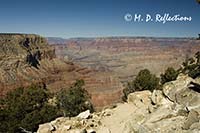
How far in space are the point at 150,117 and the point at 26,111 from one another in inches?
810

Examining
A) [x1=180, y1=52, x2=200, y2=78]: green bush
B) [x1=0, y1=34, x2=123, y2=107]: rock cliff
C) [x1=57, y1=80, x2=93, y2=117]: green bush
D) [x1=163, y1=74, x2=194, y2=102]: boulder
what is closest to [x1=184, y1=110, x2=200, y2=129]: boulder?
[x1=163, y1=74, x2=194, y2=102]: boulder

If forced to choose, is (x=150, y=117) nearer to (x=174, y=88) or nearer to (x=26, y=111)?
(x=174, y=88)

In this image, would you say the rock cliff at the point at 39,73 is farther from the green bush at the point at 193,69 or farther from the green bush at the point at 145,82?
the green bush at the point at 145,82

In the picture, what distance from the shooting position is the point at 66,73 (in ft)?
579

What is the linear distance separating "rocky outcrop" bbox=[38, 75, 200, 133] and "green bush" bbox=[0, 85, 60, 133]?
6.41 m

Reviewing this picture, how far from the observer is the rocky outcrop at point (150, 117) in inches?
888

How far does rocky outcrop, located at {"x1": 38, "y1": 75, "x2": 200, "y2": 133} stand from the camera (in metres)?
22.5

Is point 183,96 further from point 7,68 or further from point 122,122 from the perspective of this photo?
point 7,68

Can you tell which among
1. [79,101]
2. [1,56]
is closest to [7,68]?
[1,56]

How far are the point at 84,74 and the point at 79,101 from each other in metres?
138

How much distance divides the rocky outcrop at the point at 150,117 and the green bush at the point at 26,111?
641 centimetres

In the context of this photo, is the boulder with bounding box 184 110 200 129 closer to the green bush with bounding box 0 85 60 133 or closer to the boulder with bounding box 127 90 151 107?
the boulder with bounding box 127 90 151 107

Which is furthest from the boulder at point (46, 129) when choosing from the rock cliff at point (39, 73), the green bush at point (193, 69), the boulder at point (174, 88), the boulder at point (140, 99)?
the rock cliff at point (39, 73)

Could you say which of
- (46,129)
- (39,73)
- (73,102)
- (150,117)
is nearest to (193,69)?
(73,102)
